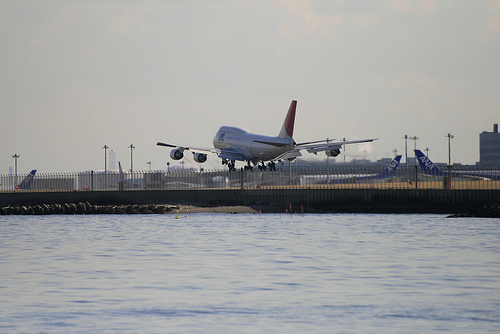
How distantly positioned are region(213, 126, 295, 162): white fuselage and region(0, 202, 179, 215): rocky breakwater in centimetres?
1746

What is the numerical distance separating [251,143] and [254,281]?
199 feet

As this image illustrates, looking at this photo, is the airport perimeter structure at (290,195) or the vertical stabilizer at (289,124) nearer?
the airport perimeter structure at (290,195)

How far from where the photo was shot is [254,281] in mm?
23047

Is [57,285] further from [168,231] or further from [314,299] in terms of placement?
[168,231]

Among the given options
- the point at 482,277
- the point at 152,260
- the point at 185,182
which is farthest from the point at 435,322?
the point at 185,182

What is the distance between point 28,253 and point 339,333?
1995 centimetres

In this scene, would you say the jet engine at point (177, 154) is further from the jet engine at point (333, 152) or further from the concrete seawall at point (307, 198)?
the jet engine at point (333, 152)

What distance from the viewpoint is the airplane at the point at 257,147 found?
81.1m

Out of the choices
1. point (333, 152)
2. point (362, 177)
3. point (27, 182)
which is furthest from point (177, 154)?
point (27, 182)

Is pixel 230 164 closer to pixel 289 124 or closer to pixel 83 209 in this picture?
pixel 289 124

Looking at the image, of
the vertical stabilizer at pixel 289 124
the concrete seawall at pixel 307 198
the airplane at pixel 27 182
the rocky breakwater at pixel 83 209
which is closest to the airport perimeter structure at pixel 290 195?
the concrete seawall at pixel 307 198

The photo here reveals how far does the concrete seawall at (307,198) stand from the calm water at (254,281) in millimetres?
16273

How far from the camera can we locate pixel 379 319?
1681cm

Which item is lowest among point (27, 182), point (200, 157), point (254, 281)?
point (254, 281)
